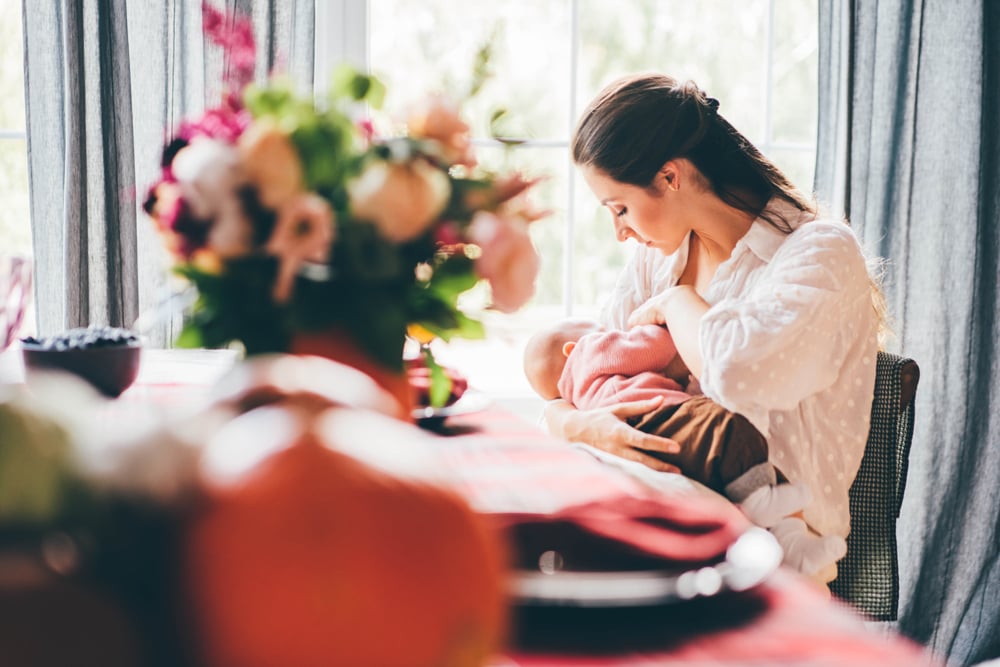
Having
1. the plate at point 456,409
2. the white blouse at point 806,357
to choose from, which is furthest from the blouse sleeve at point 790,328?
the plate at point 456,409

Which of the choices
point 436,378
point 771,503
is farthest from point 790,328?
point 436,378

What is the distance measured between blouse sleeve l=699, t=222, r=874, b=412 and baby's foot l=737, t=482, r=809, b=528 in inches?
5.4

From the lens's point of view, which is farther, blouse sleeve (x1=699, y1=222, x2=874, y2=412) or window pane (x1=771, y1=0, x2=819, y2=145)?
window pane (x1=771, y1=0, x2=819, y2=145)

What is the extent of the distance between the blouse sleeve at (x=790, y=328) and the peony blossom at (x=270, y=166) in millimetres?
1090

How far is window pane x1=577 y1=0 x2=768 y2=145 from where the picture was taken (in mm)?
2775

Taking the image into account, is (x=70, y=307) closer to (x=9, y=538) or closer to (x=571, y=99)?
(x=571, y=99)

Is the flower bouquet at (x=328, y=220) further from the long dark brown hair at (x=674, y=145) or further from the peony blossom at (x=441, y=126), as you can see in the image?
the long dark brown hair at (x=674, y=145)

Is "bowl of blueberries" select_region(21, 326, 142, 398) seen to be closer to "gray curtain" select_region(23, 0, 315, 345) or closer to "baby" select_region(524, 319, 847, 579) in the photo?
"baby" select_region(524, 319, 847, 579)

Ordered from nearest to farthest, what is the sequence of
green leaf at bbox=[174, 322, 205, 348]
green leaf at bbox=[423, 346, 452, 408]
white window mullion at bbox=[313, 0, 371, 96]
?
green leaf at bbox=[174, 322, 205, 348] → green leaf at bbox=[423, 346, 452, 408] → white window mullion at bbox=[313, 0, 371, 96]

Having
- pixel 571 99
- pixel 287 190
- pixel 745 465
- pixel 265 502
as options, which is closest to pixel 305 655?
pixel 265 502

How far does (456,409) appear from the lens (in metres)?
1.30

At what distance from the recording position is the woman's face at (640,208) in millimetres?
1841

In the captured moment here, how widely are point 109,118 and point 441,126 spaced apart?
69.2 inches

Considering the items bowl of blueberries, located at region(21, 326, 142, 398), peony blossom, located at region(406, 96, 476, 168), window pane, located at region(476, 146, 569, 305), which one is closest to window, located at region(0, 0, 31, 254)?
window pane, located at region(476, 146, 569, 305)
